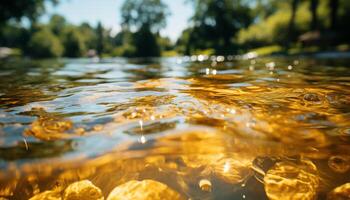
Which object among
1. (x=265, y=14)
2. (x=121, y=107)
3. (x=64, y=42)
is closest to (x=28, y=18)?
(x=121, y=107)

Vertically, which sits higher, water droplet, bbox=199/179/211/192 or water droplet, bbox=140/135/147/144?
water droplet, bbox=140/135/147/144

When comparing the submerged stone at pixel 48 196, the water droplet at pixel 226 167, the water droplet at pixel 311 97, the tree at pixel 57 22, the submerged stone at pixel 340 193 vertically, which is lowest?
the submerged stone at pixel 340 193

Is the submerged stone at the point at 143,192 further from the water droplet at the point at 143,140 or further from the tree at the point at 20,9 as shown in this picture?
the tree at the point at 20,9

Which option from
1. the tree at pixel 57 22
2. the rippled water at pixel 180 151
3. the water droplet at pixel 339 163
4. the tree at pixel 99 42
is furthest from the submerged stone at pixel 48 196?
the tree at pixel 57 22

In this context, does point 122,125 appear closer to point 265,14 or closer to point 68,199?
point 68,199

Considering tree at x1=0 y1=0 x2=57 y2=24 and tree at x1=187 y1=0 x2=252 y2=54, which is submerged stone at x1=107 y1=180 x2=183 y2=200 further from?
tree at x1=187 y1=0 x2=252 y2=54

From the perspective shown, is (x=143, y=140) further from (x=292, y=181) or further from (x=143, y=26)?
(x=143, y=26)

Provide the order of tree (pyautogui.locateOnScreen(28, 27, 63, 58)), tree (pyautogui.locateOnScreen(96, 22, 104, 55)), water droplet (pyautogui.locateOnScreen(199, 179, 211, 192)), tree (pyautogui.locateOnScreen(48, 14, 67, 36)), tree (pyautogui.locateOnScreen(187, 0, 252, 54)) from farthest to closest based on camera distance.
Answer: tree (pyautogui.locateOnScreen(96, 22, 104, 55)), tree (pyautogui.locateOnScreen(48, 14, 67, 36)), tree (pyautogui.locateOnScreen(187, 0, 252, 54)), tree (pyautogui.locateOnScreen(28, 27, 63, 58)), water droplet (pyautogui.locateOnScreen(199, 179, 211, 192))

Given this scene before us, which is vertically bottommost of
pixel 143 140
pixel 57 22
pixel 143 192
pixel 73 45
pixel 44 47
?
pixel 143 192

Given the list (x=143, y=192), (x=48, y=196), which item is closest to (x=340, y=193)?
(x=143, y=192)

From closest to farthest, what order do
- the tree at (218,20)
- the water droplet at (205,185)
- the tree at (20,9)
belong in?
the water droplet at (205,185)
the tree at (20,9)
the tree at (218,20)

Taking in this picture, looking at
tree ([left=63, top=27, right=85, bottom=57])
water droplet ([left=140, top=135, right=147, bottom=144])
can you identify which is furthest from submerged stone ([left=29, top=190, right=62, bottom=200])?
tree ([left=63, top=27, right=85, bottom=57])

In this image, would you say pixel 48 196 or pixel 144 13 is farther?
pixel 144 13

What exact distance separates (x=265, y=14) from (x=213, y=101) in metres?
74.8
